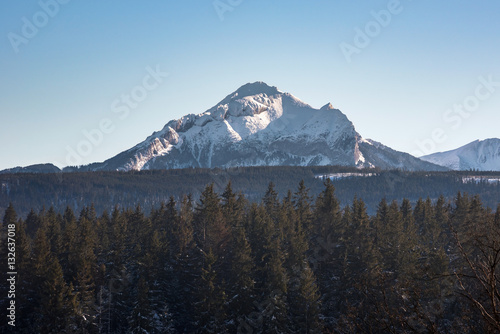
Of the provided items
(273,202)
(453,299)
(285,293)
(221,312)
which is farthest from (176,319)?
(453,299)

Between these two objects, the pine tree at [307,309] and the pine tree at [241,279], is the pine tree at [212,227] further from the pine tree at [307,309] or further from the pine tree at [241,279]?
the pine tree at [307,309]

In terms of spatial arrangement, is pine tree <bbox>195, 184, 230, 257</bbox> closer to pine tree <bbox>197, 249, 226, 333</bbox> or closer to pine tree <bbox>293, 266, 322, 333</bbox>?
pine tree <bbox>197, 249, 226, 333</bbox>

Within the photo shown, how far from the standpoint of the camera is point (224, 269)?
62.4 m

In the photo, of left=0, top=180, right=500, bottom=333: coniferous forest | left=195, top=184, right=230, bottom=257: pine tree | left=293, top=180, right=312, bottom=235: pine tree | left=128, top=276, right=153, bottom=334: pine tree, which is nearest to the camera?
left=0, top=180, right=500, bottom=333: coniferous forest

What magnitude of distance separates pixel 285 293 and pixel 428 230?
2671 centimetres

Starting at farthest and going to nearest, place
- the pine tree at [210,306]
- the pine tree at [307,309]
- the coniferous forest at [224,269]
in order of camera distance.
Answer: the pine tree at [210,306]
the coniferous forest at [224,269]
the pine tree at [307,309]

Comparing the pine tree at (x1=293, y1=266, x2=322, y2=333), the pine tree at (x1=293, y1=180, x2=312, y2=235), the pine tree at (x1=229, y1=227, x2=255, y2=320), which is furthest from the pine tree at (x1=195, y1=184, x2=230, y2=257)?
the pine tree at (x1=293, y1=266, x2=322, y2=333)

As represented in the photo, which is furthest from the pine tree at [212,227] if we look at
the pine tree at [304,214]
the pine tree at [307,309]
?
the pine tree at [307,309]

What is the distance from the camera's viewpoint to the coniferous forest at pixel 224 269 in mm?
53094

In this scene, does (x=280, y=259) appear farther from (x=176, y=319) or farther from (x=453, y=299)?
(x=453, y=299)

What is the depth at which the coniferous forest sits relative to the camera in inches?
2090

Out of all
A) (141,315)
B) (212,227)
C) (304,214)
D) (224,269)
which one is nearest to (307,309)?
(224,269)

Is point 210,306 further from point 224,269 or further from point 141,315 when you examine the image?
point 224,269

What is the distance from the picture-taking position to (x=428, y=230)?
71000 millimetres
